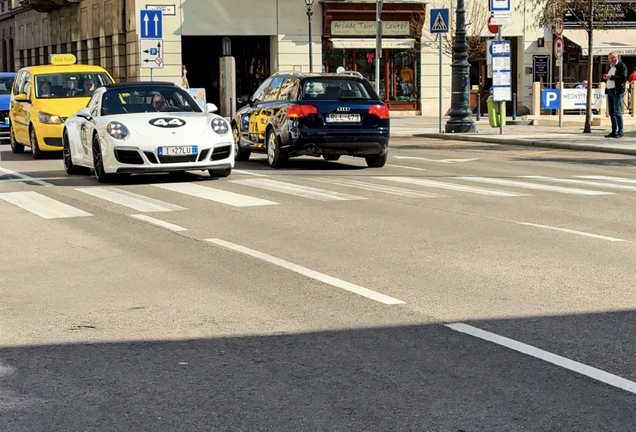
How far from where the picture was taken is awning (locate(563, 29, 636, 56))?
48.8 meters

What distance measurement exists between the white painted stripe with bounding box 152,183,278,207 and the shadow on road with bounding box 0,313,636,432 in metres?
Answer: 7.48

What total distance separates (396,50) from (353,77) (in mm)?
29738

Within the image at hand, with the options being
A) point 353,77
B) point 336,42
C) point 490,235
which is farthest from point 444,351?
point 336,42

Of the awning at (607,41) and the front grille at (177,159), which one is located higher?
the awning at (607,41)

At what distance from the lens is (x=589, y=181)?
1752 cm

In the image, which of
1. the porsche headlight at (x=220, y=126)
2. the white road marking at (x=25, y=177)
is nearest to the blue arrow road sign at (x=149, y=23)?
the white road marking at (x=25, y=177)

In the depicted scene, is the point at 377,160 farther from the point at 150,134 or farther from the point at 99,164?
the point at 99,164

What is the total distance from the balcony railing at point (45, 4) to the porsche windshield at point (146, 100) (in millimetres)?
38561

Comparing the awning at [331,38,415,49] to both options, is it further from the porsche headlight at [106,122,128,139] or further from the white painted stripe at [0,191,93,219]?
the white painted stripe at [0,191,93,219]

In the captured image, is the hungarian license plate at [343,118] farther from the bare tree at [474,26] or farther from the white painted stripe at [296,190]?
the bare tree at [474,26]

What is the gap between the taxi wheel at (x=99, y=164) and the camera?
690 inches

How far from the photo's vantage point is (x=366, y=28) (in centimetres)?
4931

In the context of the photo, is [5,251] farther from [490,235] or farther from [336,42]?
[336,42]

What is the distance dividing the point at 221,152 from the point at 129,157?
1.23 metres
